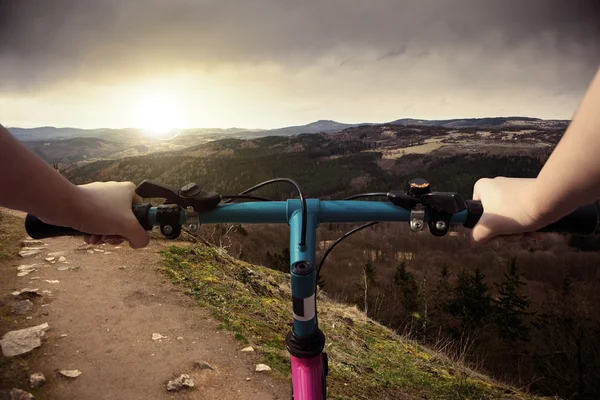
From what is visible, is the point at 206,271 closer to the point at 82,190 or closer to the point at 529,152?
the point at 82,190

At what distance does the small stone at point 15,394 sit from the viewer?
12.3ft

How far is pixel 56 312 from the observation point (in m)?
5.52

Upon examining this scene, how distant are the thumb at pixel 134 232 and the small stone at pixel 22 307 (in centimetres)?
515

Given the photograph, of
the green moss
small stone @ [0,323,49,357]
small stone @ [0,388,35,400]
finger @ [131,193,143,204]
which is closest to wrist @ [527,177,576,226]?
finger @ [131,193,143,204]

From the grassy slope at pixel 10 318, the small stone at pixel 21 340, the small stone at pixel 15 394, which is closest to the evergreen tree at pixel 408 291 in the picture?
the grassy slope at pixel 10 318

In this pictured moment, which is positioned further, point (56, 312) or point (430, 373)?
point (430, 373)

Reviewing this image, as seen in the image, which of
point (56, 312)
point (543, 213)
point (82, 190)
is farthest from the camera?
point (56, 312)

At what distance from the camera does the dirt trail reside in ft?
14.2

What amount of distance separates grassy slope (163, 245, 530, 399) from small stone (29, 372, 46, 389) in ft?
7.89

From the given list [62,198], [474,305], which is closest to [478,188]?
[62,198]

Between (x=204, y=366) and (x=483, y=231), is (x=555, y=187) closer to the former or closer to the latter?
(x=483, y=231)

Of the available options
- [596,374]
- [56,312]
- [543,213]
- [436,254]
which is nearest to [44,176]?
[543,213]

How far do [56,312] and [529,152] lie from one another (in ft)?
530

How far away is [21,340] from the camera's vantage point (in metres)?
4.68
